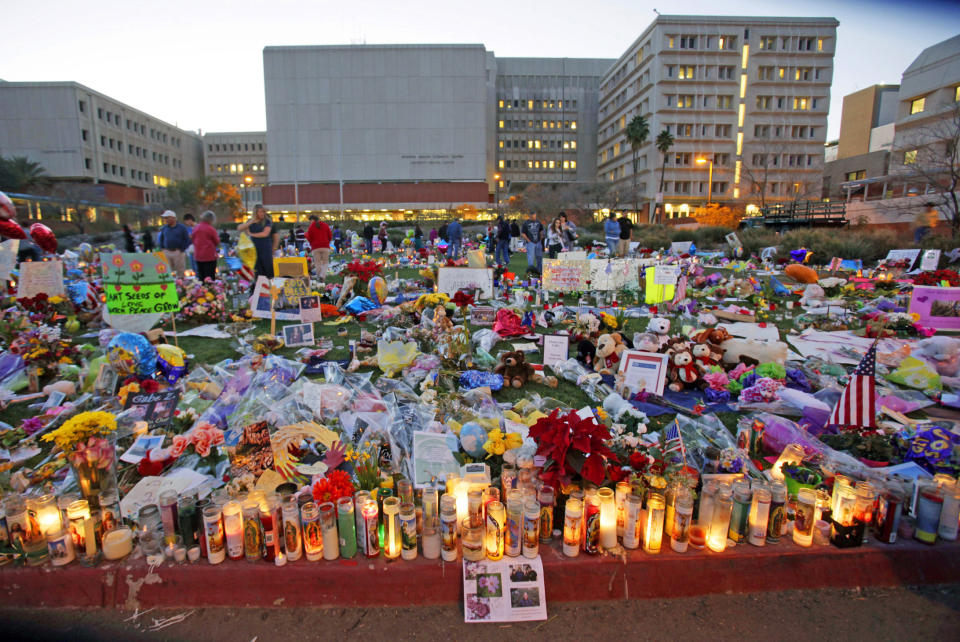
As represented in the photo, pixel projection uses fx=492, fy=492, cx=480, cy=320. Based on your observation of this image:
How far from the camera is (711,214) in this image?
42.2 metres

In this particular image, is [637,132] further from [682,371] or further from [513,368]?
[513,368]

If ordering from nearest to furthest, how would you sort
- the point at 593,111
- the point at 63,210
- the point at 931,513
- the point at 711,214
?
1. the point at 931,513
2. the point at 63,210
3. the point at 711,214
4. the point at 593,111

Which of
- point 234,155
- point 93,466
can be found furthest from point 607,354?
point 234,155

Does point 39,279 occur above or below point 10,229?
below

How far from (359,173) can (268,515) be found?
6086cm

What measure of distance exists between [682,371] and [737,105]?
63.9 meters

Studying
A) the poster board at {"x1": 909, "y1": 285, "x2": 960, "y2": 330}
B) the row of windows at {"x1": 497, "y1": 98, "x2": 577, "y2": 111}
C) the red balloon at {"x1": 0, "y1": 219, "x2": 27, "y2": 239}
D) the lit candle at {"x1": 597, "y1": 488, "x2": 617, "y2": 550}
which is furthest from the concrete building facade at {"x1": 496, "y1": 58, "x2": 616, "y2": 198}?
the lit candle at {"x1": 597, "y1": 488, "x2": 617, "y2": 550}

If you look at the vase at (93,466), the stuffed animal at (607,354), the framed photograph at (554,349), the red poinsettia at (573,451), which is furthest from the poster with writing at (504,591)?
the framed photograph at (554,349)

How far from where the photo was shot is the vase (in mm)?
2881

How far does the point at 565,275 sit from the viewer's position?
36.8 ft

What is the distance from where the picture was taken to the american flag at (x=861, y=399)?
3398mm

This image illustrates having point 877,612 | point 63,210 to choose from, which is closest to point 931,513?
point 877,612

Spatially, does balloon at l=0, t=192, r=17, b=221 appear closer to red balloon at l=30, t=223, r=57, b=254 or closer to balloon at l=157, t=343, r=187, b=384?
red balloon at l=30, t=223, r=57, b=254

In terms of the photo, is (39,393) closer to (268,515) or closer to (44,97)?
(268,515)
